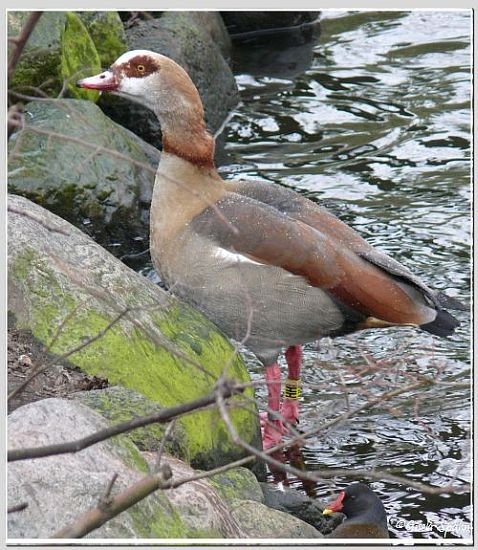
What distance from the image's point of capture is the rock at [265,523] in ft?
16.0

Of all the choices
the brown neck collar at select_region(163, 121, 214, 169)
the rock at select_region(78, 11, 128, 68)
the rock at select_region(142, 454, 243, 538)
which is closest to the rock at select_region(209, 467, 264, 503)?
the rock at select_region(142, 454, 243, 538)

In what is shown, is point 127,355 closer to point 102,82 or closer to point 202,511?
point 202,511

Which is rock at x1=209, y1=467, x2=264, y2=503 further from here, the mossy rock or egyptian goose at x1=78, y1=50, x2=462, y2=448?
egyptian goose at x1=78, y1=50, x2=462, y2=448

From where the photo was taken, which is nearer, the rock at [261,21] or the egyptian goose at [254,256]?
the egyptian goose at [254,256]

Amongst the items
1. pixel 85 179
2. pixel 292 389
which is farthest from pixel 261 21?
pixel 292 389

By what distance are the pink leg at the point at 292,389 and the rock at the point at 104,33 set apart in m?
4.33

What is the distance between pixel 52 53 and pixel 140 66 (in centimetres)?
264

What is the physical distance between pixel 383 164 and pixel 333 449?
433cm

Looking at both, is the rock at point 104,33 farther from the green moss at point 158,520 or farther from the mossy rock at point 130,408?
the green moss at point 158,520

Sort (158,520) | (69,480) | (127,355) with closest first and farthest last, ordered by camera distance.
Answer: (69,480) → (158,520) → (127,355)

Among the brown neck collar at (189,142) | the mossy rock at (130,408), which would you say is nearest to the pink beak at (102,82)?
the brown neck collar at (189,142)

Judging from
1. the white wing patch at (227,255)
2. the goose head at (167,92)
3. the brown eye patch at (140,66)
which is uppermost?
the brown eye patch at (140,66)

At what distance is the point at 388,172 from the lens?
33.1 ft

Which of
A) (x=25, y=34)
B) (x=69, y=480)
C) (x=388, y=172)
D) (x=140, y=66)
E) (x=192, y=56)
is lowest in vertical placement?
(x=388, y=172)
